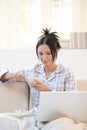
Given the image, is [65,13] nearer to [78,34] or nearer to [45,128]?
[78,34]

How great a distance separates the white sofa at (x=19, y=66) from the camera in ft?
5.78

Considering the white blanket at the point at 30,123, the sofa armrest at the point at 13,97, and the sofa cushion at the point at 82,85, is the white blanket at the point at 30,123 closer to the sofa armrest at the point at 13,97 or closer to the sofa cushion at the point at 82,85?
the sofa armrest at the point at 13,97

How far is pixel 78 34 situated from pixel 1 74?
108cm

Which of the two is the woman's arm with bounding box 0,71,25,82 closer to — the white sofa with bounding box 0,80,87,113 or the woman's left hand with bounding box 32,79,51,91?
the white sofa with bounding box 0,80,87,113

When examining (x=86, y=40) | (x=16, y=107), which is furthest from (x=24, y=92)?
(x=86, y=40)

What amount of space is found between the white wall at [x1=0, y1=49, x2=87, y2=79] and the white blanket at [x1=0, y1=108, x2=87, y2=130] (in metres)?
0.76

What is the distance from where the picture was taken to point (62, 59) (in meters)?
2.29

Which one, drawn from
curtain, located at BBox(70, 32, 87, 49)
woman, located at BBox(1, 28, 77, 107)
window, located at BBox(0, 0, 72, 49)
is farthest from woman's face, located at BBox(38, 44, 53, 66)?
window, located at BBox(0, 0, 72, 49)

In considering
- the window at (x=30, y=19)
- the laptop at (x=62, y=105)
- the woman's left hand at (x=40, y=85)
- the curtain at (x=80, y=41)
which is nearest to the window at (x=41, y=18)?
the window at (x=30, y=19)

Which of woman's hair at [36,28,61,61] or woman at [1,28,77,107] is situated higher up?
woman's hair at [36,28,61,61]

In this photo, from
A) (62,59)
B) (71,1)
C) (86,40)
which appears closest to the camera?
(62,59)

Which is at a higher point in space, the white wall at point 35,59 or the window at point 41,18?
the window at point 41,18

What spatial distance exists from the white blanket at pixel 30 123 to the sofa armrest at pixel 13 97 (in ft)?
0.67

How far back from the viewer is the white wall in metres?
2.22
